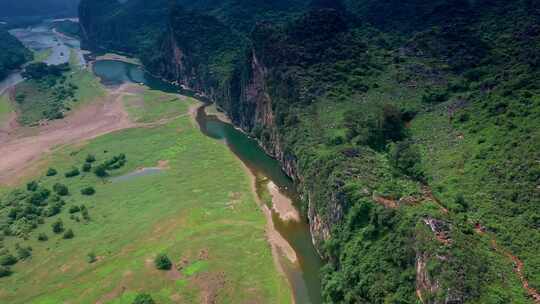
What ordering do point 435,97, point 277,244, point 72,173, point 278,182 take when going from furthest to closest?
point 72,173, point 278,182, point 435,97, point 277,244

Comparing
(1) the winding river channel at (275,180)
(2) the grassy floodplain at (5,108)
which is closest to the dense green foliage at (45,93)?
(2) the grassy floodplain at (5,108)

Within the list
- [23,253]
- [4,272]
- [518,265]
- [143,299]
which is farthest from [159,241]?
[518,265]

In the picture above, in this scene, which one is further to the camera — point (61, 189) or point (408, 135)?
point (61, 189)

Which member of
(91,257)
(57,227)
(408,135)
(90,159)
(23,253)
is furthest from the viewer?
(90,159)

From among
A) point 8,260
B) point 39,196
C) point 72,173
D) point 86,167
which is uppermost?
point 8,260

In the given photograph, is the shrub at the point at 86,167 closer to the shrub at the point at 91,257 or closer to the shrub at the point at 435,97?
the shrub at the point at 91,257

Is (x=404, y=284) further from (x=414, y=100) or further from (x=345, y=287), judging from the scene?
(x=414, y=100)

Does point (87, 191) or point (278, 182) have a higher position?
point (278, 182)

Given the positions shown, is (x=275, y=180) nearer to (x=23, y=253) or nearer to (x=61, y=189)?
(x=61, y=189)
